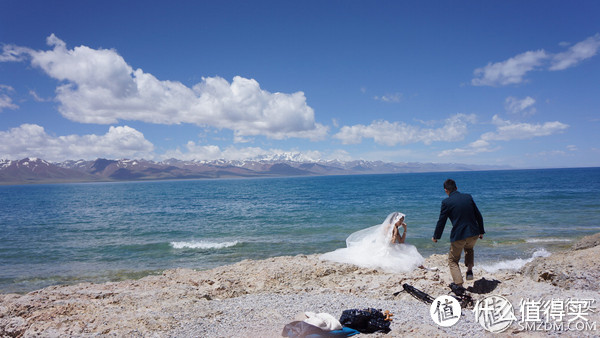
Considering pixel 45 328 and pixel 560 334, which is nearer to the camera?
pixel 560 334

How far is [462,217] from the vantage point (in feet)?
22.6

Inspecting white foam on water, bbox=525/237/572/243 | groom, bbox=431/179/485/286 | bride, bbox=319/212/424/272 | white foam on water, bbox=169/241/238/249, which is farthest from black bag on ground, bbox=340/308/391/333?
white foam on water, bbox=525/237/572/243

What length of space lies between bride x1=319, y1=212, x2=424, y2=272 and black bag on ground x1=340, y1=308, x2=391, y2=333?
421cm

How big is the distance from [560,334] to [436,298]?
7.82 ft

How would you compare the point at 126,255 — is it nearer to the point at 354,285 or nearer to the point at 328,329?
the point at 354,285

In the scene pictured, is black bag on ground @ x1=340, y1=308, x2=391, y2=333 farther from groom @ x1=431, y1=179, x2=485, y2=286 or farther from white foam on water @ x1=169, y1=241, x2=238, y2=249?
white foam on water @ x1=169, y1=241, x2=238, y2=249

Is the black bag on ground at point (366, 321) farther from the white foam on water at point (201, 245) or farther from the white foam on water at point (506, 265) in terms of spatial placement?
the white foam on water at point (201, 245)

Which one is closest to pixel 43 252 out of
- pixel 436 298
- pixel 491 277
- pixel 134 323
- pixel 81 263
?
pixel 81 263

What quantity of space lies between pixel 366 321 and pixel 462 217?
3.28m

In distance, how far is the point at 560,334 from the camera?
4.90 m

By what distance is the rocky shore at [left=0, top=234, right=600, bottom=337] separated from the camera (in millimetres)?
5918

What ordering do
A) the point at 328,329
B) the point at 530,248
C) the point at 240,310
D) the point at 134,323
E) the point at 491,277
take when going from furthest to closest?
the point at 530,248
the point at 491,277
the point at 240,310
the point at 134,323
the point at 328,329

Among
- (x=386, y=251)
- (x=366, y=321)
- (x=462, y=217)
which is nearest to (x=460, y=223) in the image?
(x=462, y=217)

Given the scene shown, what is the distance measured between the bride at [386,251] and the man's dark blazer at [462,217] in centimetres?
297
